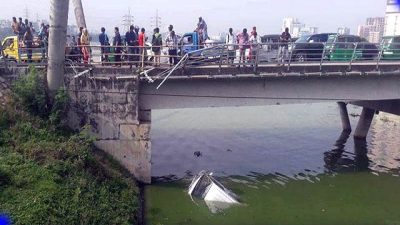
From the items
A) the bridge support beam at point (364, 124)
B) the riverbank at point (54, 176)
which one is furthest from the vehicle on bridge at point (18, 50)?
the bridge support beam at point (364, 124)

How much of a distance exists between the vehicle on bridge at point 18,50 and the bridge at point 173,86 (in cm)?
86

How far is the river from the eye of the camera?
15.4 meters

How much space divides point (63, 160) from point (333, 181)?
11.8 m

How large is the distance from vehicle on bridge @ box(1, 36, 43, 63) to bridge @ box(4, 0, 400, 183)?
858mm

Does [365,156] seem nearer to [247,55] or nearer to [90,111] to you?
[247,55]

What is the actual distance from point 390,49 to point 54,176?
560 inches

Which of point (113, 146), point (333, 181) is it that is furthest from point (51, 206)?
point (333, 181)

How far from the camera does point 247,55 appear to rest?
723 inches

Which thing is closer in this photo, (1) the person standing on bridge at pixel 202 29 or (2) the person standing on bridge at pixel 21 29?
(2) the person standing on bridge at pixel 21 29

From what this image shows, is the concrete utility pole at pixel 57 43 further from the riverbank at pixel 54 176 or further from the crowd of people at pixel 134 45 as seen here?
the crowd of people at pixel 134 45

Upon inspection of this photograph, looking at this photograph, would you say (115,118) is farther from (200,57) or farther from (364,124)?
(364,124)

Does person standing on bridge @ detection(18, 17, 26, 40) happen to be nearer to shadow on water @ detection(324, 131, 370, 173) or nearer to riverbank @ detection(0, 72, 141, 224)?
riverbank @ detection(0, 72, 141, 224)

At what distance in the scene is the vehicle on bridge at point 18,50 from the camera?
712 inches

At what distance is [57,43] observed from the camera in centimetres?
1662
